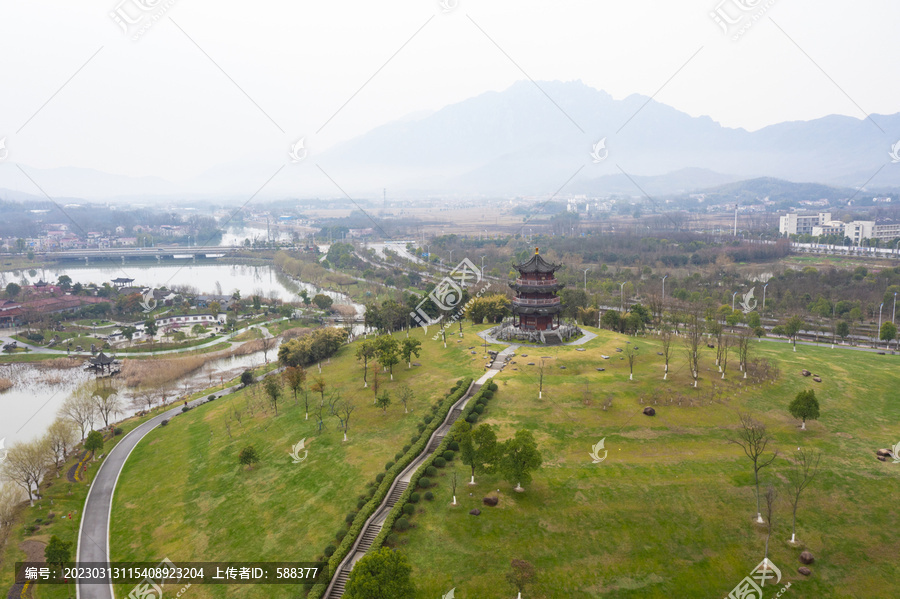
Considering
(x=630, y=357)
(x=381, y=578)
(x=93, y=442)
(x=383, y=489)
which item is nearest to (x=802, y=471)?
(x=630, y=357)

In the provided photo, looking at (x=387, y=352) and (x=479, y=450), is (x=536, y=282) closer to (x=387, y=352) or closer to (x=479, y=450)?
(x=387, y=352)

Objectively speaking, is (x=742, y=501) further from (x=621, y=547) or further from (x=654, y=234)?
(x=654, y=234)

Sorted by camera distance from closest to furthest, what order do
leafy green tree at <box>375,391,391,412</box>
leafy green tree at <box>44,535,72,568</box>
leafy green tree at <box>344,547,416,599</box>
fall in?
1. leafy green tree at <box>344,547,416,599</box>
2. leafy green tree at <box>44,535,72,568</box>
3. leafy green tree at <box>375,391,391,412</box>

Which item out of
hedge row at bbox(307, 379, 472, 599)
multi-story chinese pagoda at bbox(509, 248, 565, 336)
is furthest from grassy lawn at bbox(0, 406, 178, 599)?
multi-story chinese pagoda at bbox(509, 248, 565, 336)

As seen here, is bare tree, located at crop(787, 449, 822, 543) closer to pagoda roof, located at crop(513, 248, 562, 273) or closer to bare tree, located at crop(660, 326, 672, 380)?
bare tree, located at crop(660, 326, 672, 380)

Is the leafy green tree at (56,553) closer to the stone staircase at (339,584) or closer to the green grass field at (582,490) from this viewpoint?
the green grass field at (582,490)
